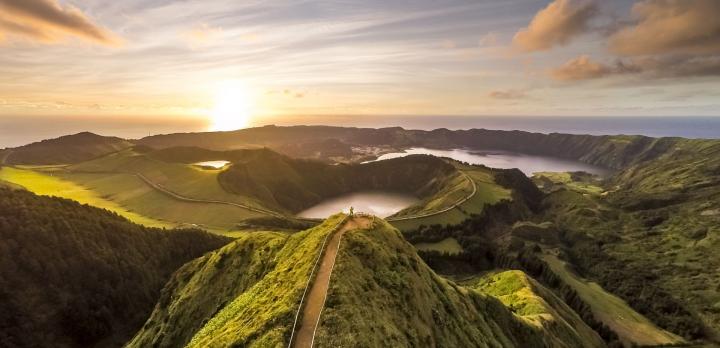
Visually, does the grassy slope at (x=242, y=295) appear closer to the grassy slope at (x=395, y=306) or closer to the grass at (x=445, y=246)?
the grassy slope at (x=395, y=306)

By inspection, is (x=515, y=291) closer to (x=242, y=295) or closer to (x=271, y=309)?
(x=242, y=295)

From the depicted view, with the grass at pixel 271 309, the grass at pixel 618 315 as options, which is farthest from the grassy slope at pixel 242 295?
the grass at pixel 618 315

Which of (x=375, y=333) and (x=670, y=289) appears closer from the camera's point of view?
(x=375, y=333)

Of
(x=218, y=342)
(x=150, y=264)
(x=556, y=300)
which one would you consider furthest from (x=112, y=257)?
(x=556, y=300)

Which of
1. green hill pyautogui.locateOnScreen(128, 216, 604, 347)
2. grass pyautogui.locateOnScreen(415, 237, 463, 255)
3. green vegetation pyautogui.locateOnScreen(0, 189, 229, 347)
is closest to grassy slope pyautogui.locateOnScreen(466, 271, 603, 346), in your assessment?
green hill pyautogui.locateOnScreen(128, 216, 604, 347)

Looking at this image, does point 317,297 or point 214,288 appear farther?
point 214,288

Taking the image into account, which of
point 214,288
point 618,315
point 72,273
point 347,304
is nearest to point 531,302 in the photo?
point 618,315

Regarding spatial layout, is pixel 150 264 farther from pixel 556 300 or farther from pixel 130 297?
pixel 556 300
